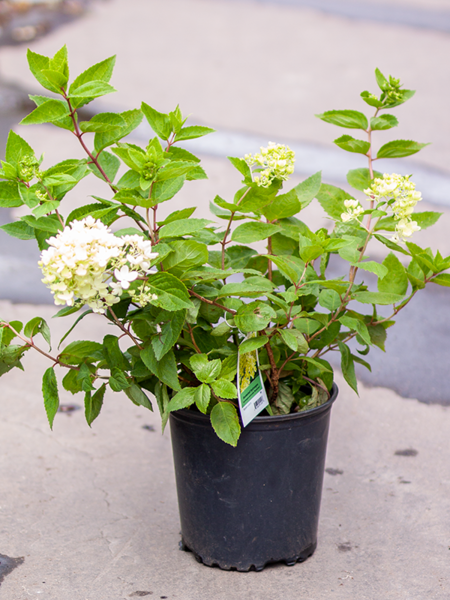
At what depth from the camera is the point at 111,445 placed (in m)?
2.10

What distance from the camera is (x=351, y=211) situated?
1.37m

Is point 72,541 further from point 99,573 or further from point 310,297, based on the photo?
point 310,297

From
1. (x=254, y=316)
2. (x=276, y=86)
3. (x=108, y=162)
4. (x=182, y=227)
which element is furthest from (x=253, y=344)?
(x=276, y=86)

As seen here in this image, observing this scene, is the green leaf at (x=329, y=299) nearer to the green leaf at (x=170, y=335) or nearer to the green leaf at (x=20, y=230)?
the green leaf at (x=170, y=335)

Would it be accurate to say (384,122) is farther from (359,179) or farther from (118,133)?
(118,133)

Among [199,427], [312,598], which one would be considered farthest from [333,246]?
[312,598]

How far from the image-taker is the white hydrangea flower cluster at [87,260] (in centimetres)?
104

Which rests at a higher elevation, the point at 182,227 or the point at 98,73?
the point at 98,73

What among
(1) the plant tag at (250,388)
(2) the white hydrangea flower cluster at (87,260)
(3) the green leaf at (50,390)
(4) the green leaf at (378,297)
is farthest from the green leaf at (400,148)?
(3) the green leaf at (50,390)

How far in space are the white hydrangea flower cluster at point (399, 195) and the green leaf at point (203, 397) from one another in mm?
491

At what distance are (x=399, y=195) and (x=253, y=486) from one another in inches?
27.1

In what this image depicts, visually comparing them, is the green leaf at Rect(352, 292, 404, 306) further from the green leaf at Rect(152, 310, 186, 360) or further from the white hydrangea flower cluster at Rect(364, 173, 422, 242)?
the green leaf at Rect(152, 310, 186, 360)

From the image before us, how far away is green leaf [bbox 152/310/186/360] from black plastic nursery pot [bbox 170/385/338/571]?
0.69 feet

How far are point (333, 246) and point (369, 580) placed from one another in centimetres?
78
